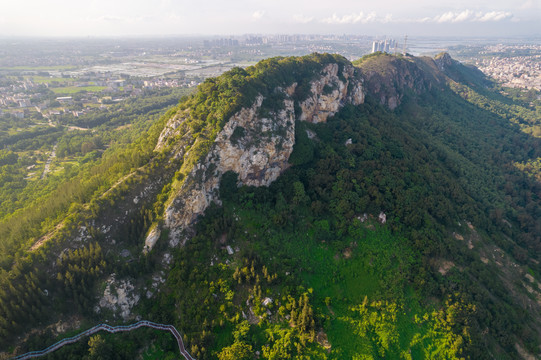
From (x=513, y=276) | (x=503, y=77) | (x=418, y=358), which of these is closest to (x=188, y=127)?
(x=418, y=358)

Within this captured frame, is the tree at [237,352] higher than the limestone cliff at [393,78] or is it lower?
lower

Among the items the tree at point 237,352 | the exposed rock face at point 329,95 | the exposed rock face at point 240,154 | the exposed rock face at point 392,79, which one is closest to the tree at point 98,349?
the tree at point 237,352

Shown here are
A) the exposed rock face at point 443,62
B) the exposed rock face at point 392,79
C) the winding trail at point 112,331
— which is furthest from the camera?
the exposed rock face at point 443,62

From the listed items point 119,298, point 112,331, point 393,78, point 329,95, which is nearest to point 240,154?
point 119,298

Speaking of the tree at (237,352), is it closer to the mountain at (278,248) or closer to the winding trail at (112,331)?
the mountain at (278,248)

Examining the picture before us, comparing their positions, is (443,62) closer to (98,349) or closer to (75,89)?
(98,349)

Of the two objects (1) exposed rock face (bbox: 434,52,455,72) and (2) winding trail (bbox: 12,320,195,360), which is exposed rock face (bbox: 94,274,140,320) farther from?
(1) exposed rock face (bbox: 434,52,455,72)

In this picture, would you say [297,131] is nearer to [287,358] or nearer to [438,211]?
[438,211]
